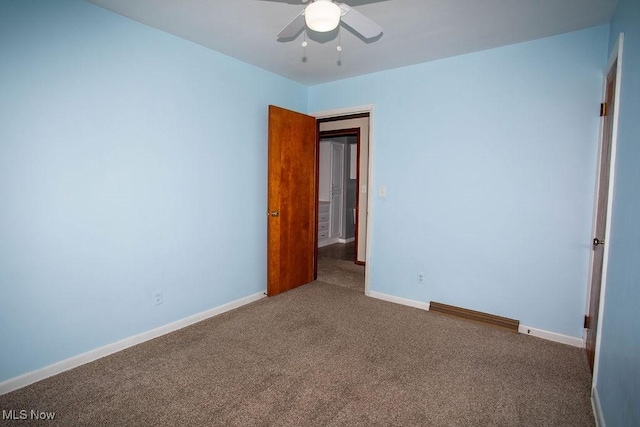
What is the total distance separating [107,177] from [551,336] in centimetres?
364

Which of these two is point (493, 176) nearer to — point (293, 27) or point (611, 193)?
point (611, 193)

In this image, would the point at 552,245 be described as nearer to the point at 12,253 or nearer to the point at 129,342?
the point at 129,342

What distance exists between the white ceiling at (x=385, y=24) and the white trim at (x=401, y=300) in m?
2.40

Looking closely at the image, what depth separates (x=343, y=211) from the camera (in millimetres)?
6688

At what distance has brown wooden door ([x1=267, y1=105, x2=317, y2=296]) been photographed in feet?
11.2

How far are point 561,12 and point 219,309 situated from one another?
141 inches

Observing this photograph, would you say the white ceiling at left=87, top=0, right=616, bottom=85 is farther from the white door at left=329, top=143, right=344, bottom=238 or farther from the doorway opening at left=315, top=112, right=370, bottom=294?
the white door at left=329, top=143, right=344, bottom=238

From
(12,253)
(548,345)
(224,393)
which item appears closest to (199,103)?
(12,253)

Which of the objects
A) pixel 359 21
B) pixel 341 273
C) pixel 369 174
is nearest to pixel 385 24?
pixel 359 21

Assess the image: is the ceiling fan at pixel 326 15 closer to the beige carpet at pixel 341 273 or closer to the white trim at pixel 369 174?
the white trim at pixel 369 174

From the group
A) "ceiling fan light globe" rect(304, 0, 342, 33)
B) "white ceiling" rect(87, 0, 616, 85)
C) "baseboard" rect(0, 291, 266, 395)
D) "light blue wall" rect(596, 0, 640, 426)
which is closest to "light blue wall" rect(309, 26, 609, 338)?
"white ceiling" rect(87, 0, 616, 85)

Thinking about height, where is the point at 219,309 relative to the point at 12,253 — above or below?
below

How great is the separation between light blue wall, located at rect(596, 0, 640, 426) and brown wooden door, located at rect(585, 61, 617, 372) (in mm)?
377

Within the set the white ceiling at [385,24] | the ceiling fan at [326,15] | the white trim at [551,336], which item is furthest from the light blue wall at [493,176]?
the ceiling fan at [326,15]
